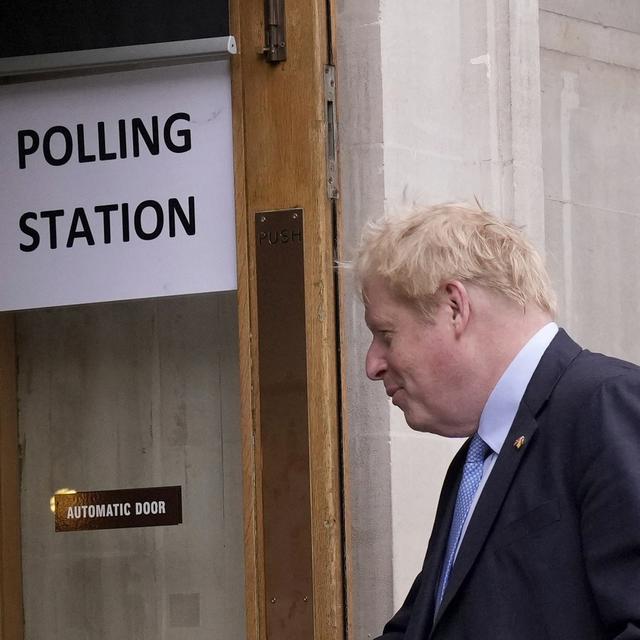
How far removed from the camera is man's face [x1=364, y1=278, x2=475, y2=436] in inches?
100

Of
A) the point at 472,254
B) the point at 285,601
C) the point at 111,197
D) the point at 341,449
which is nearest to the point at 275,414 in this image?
the point at 341,449

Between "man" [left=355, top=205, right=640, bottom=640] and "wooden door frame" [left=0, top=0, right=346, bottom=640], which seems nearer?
"man" [left=355, top=205, right=640, bottom=640]

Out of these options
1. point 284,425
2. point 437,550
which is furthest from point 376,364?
point 284,425

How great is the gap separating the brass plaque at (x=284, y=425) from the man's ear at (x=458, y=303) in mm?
1400

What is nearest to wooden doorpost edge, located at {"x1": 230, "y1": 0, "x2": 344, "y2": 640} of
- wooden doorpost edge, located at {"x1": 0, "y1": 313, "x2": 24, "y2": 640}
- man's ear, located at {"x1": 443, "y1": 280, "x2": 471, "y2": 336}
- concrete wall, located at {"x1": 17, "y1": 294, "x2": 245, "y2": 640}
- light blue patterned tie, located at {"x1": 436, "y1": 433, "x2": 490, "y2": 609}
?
concrete wall, located at {"x1": 17, "y1": 294, "x2": 245, "y2": 640}

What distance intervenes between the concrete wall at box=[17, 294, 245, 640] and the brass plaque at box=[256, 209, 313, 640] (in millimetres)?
165

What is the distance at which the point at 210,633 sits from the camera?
4160 millimetres

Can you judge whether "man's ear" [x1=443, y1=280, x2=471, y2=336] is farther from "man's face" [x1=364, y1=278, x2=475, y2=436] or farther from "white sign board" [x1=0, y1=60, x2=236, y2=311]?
"white sign board" [x1=0, y1=60, x2=236, y2=311]

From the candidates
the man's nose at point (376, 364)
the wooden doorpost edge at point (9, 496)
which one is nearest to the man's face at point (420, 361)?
the man's nose at point (376, 364)

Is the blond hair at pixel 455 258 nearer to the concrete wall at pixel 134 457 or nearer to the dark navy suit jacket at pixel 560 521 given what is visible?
the dark navy suit jacket at pixel 560 521

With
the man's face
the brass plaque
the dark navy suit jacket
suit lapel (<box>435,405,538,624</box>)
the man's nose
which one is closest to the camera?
the dark navy suit jacket

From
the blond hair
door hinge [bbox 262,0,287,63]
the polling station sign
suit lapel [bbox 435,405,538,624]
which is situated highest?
door hinge [bbox 262,0,287,63]

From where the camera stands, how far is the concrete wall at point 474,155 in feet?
12.9

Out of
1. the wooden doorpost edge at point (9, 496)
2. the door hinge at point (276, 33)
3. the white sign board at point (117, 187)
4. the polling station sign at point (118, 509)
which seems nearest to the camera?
the door hinge at point (276, 33)
